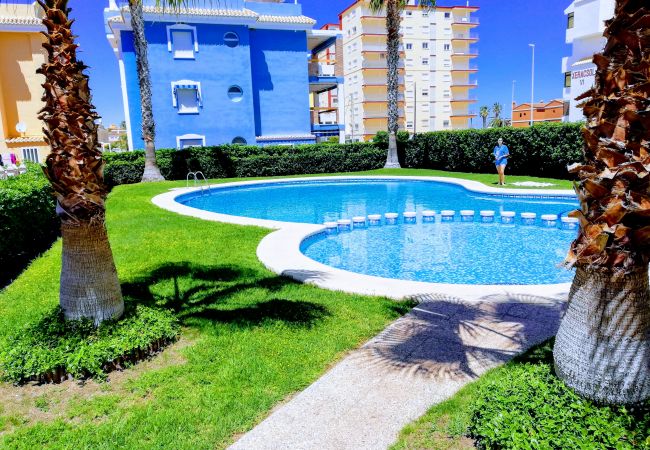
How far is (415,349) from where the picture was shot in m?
5.01

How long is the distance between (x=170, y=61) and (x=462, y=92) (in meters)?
56.6

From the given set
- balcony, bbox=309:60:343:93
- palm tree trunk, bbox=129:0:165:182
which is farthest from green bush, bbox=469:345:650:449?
balcony, bbox=309:60:343:93

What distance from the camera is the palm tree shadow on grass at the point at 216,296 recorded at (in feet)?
19.5

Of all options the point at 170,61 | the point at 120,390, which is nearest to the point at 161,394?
the point at 120,390

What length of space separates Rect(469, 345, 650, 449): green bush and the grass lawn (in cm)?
175

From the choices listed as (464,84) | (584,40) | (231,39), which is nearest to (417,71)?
(464,84)

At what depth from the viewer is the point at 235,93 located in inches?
1340

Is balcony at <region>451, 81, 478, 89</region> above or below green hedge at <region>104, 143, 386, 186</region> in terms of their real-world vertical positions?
above

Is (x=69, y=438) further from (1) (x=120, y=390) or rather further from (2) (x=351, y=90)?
(2) (x=351, y=90)

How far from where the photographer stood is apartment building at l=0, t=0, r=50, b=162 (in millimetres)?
30062

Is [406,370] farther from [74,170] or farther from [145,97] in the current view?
[145,97]

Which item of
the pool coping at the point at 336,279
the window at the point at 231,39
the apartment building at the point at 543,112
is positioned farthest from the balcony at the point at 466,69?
the pool coping at the point at 336,279

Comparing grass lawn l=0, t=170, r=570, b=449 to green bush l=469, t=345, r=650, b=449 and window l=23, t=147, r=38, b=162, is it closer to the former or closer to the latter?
green bush l=469, t=345, r=650, b=449

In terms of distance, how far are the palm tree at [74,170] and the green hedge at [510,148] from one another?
18.0 meters
